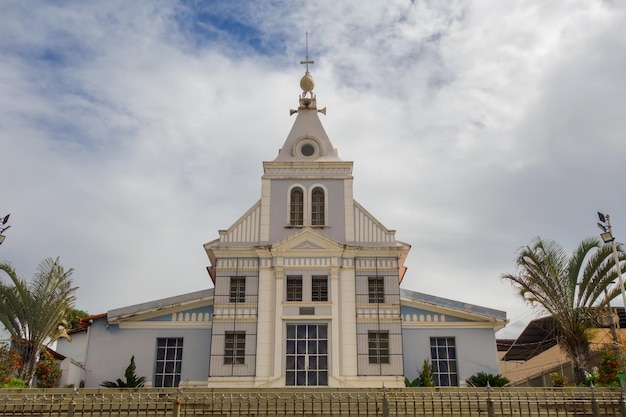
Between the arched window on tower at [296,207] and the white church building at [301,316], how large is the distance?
50 mm

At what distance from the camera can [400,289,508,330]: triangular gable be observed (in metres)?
29.8

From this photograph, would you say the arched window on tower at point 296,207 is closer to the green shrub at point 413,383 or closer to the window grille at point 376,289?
the window grille at point 376,289

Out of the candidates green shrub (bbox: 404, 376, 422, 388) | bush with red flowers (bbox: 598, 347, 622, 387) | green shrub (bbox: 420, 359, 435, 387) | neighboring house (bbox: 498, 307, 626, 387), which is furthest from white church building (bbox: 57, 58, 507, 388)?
neighboring house (bbox: 498, 307, 626, 387)

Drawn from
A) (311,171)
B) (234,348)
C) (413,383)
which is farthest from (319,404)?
(311,171)

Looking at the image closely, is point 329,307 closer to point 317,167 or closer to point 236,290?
point 236,290

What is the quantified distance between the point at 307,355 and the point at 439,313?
6626 mm

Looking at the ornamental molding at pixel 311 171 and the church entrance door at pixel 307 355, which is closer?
the church entrance door at pixel 307 355

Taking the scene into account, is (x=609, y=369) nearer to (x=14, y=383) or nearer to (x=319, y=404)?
(x=319, y=404)

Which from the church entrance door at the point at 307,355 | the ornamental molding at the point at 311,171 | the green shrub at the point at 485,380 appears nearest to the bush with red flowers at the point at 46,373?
the church entrance door at the point at 307,355

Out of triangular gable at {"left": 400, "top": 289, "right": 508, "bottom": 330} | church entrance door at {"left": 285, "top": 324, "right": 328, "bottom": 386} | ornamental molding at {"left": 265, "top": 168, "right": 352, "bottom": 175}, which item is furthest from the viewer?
ornamental molding at {"left": 265, "top": 168, "right": 352, "bottom": 175}

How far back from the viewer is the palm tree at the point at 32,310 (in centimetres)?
2592

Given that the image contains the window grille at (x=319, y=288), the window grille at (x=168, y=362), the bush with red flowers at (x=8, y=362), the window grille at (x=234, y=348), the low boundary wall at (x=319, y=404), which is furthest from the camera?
the window grille at (x=168, y=362)

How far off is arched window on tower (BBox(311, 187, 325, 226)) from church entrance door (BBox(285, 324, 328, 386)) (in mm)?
4955

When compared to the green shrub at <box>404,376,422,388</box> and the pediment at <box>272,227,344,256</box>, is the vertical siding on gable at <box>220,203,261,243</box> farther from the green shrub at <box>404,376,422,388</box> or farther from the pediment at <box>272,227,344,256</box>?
the green shrub at <box>404,376,422,388</box>
